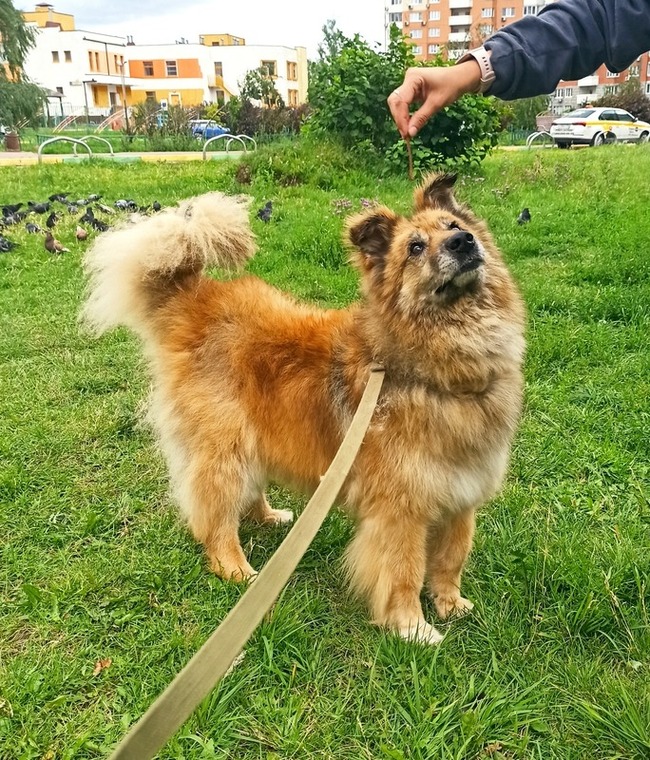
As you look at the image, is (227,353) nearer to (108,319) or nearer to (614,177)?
(108,319)

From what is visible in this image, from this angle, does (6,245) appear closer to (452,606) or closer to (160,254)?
(160,254)

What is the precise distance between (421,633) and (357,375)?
1.00m

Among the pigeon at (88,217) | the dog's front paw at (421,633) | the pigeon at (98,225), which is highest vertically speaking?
the pigeon at (88,217)

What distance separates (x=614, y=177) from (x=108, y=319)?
33.8 ft

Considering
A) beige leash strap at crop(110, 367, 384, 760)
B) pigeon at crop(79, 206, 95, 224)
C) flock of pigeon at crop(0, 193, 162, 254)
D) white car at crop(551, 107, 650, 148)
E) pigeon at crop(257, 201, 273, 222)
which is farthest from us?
white car at crop(551, 107, 650, 148)

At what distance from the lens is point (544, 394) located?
4098 mm

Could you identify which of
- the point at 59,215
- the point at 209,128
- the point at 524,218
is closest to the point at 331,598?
the point at 524,218

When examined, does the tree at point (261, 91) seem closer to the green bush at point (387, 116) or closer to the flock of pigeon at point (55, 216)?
the green bush at point (387, 116)

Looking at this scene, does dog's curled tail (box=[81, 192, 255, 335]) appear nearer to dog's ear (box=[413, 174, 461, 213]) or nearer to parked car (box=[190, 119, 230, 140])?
dog's ear (box=[413, 174, 461, 213])

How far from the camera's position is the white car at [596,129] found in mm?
24156

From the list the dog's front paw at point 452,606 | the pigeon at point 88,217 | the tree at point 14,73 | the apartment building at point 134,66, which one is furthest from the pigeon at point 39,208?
the apartment building at point 134,66

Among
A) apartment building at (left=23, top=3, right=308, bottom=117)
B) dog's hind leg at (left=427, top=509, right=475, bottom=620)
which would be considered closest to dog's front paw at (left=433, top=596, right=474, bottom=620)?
dog's hind leg at (left=427, top=509, right=475, bottom=620)

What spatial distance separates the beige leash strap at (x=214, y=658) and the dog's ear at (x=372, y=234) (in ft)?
4.28

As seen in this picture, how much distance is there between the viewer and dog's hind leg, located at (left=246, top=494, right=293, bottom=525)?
329cm
